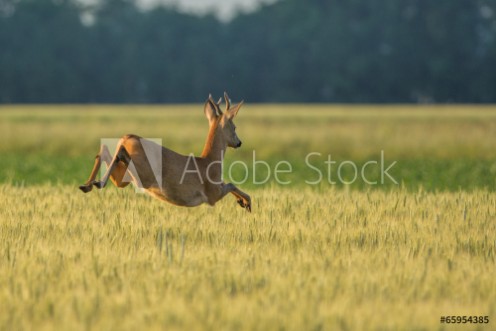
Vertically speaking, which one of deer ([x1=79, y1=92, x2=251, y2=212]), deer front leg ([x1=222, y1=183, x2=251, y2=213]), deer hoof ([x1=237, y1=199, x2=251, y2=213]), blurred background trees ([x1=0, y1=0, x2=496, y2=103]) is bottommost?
deer hoof ([x1=237, y1=199, x2=251, y2=213])

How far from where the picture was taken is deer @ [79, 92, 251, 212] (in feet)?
29.4

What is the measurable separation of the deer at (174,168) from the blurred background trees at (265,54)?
240ft

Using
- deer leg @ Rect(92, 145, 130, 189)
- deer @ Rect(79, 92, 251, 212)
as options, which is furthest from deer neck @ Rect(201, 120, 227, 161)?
deer leg @ Rect(92, 145, 130, 189)

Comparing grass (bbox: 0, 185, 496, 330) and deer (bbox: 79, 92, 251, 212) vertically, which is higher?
deer (bbox: 79, 92, 251, 212)

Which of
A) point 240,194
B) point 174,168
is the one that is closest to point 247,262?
point 174,168

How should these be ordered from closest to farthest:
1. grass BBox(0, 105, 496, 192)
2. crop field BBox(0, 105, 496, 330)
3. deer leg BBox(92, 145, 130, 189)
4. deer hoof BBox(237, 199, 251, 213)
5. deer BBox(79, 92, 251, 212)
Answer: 1. crop field BBox(0, 105, 496, 330)
2. deer leg BBox(92, 145, 130, 189)
3. deer BBox(79, 92, 251, 212)
4. deer hoof BBox(237, 199, 251, 213)
5. grass BBox(0, 105, 496, 192)

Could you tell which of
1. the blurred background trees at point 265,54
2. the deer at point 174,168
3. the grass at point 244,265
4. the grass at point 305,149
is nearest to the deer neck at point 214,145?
the deer at point 174,168

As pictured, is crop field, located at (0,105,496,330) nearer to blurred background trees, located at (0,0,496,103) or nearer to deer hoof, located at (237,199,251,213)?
deer hoof, located at (237,199,251,213)

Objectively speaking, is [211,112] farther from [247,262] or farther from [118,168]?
[247,262]

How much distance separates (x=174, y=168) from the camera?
9.24 m

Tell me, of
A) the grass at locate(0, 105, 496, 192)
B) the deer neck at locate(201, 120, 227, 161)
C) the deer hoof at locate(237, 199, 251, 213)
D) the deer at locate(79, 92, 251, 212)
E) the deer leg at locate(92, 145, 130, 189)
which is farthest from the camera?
the grass at locate(0, 105, 496, 192)

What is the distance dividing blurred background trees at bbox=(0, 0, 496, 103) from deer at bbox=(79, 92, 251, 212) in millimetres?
73045

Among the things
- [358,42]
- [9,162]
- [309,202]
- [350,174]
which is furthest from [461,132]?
[358,42]

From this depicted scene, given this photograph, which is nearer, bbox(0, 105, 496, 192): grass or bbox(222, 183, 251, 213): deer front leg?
bbox(222, 183, 251, 213): deer front leg
